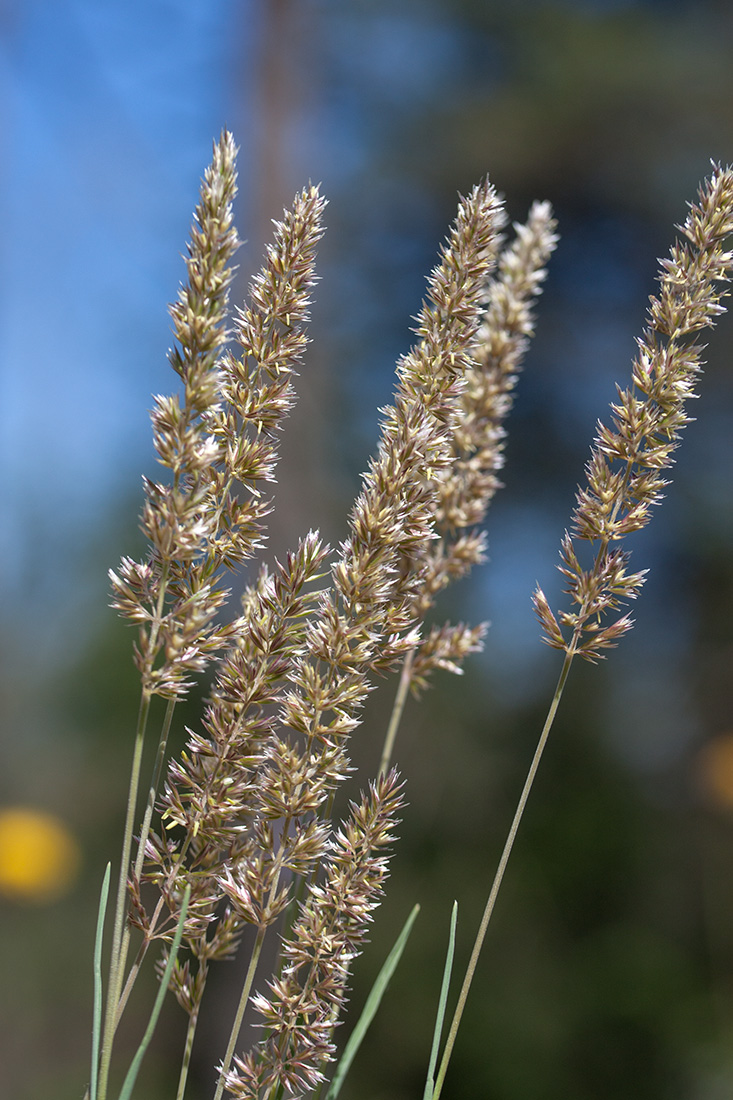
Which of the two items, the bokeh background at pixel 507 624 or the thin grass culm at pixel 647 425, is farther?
the bokeh background at pixel 507 624

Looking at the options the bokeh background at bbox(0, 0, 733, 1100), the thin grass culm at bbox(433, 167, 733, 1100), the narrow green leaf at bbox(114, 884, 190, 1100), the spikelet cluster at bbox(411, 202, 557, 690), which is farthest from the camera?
the bokeh background at bbox(0, 0, 733, 1100)

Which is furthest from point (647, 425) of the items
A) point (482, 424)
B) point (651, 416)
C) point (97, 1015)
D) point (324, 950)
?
point (97, 1015)

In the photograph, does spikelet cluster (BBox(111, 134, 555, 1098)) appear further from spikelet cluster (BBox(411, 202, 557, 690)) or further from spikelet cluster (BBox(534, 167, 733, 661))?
spikelet cluster (BBox(411, 202, 557, 690))

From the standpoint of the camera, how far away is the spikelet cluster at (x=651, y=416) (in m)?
0.59

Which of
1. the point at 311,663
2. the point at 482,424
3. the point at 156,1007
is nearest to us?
the point at 156,1007

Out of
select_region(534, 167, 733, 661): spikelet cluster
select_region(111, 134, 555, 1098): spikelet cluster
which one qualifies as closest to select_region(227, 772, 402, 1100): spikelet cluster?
select_region(111, 134, 555, 1098): spikelet cluster

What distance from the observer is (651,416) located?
61 centimetres

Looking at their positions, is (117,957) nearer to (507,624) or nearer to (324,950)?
(324,950)

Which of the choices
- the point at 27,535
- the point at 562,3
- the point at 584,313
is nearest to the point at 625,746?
the point at 584,313

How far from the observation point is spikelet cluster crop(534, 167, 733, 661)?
59 centimetres

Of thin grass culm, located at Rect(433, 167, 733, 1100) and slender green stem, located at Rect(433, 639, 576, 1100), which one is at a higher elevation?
thin grass culm, located at Rect(433, 167, 733, 1100)

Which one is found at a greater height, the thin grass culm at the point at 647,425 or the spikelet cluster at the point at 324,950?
the thin grass culm at the point at 647,425

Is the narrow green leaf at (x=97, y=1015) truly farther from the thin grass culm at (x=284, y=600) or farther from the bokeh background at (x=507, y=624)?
the bokeh background at (x=507, y=624)

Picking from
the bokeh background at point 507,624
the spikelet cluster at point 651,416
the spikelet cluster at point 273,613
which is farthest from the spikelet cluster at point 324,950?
the bokeh background at point 507,624
